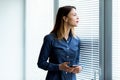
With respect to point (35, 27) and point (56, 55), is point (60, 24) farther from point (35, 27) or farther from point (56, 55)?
point (35, 27)

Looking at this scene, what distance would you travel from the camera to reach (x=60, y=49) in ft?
7.70

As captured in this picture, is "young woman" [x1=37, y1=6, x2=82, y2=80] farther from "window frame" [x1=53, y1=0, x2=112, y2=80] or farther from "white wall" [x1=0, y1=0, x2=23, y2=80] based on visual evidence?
"white wall" [x1=0, y1=0, x2=23, y2=80]

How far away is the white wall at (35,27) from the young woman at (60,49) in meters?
1.25

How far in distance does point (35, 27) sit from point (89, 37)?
3.59 ft

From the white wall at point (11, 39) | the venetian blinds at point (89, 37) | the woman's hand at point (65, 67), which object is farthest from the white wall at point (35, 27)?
the woman's hand at point (65, 67)

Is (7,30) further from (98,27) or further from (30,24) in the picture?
(98,27)

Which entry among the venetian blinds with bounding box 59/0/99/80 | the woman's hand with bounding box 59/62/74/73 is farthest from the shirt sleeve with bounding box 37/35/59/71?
the venetian blinds with bounding box 59/0/99/80

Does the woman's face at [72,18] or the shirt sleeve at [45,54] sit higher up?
the woman's face at [72,18]

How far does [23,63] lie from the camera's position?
369 cm

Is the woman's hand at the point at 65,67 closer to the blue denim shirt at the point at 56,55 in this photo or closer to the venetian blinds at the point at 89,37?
the blue denim shirt at the point at 56,55

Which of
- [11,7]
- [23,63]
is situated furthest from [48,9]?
[23,63]
